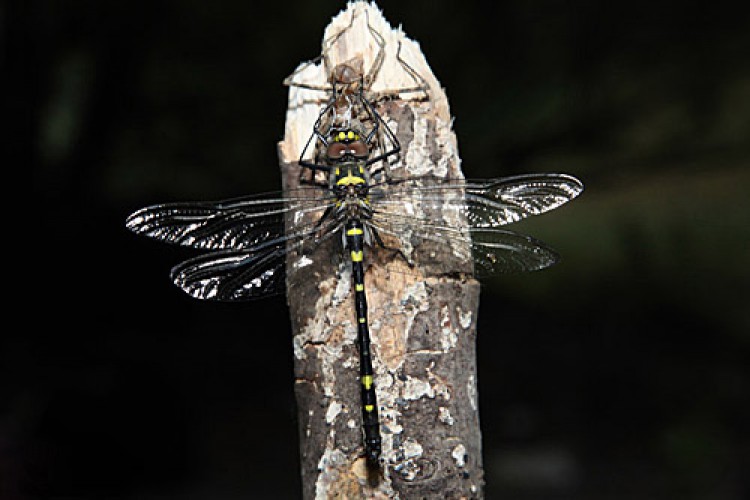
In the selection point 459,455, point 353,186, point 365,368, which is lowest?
point 459,455

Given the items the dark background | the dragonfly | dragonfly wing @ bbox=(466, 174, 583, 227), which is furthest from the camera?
the dark background

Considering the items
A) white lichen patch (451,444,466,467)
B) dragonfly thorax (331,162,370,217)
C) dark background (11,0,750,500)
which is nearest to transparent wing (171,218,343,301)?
dragonfly thorax (331,162,370,217)

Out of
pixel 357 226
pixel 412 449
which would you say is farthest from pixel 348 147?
pixel 412 449

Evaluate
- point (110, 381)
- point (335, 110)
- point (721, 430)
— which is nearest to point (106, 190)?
point (110, 381)

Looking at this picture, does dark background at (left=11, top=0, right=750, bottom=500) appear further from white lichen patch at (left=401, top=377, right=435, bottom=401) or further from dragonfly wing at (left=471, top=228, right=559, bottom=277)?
white lichen patch at (left=401, top=377, right=435, bottom=401)

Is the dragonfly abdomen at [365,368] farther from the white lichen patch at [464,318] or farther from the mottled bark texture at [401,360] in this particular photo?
the white lichen patch at [464,318]

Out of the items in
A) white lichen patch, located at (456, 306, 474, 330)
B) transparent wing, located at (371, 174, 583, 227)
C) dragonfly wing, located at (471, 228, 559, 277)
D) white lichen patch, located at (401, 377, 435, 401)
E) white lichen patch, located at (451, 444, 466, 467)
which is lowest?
white lichen patch, located at (451, 444, 466, 467)

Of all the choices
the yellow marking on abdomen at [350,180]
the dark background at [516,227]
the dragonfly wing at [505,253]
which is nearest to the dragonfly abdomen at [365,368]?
the yellow marking on abdomen at [350,180]

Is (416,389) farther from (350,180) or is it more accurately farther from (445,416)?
(350,180)
